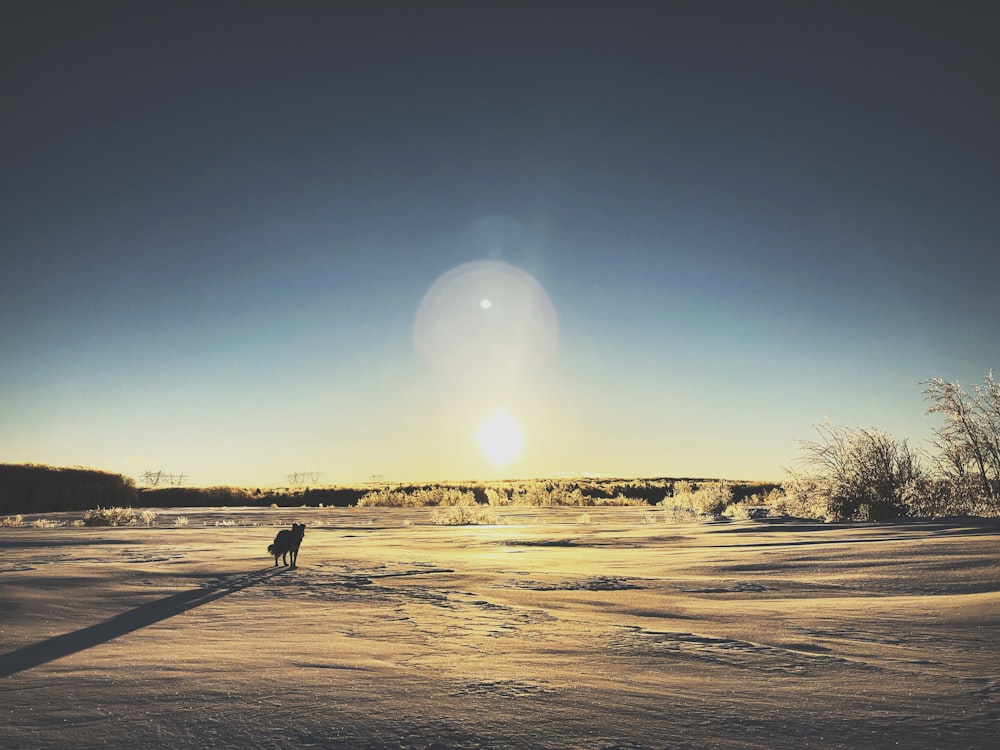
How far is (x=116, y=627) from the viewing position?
4.74 meters

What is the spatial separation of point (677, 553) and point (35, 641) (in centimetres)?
733

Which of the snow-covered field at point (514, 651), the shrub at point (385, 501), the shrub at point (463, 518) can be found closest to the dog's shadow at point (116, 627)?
the snow-covered field at point (514, 651)

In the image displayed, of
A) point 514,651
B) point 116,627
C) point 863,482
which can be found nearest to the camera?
point 514,651

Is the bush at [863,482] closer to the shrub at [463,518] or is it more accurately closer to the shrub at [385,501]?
the shrub at [463,518]

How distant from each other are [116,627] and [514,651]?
2956 millimetres

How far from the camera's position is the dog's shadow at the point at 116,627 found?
3768mm

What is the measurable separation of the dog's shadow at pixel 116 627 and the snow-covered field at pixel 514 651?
0.09 feet

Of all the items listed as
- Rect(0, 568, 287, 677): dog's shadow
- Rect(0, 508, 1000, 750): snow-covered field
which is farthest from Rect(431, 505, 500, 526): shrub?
Rect(0, 568, 287, 677): dog's shadow

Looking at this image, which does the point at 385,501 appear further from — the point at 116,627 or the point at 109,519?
the point at 116,627

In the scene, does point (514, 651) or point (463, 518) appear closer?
point (514, 651)

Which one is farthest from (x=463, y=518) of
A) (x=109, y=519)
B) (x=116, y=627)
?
(x=116, y=627)

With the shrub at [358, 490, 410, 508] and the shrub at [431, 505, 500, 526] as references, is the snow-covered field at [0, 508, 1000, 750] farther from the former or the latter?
the shrub at [358, 490, 410, 508]

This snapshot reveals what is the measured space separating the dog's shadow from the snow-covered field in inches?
1.1

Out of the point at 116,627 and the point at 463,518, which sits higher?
the point at 116,627
